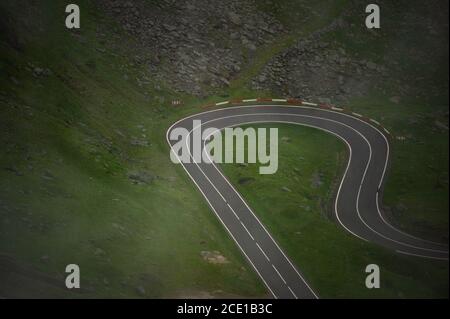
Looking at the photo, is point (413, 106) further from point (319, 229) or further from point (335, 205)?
point (319, 229)

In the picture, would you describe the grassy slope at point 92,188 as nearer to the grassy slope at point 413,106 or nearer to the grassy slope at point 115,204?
the grassy slope at point 115,204

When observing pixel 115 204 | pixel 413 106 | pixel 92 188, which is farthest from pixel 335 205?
pixel 92 188

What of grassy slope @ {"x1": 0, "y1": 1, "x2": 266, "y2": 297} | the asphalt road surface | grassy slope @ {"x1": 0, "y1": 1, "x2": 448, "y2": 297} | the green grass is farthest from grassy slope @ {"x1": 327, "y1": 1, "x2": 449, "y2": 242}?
grassy slope @ {"x1": 0, "y1": 1, "x2": 266, "y2": 297}

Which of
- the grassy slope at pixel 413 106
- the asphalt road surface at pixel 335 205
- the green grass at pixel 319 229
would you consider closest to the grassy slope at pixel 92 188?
the asphalt road surface at pixel 335 205

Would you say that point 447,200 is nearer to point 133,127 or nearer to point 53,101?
point 133,127

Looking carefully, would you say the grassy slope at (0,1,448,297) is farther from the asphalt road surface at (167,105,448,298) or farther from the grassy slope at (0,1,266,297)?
the asphalt road surface at (167,105,448,298)

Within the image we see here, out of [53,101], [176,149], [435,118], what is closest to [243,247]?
[176,149]

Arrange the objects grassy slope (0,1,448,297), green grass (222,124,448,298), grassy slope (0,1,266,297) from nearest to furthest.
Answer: grassy slope (0,1,266,297) < grassy slope (0,1,448,297) < green grass (222,124,448,298)
